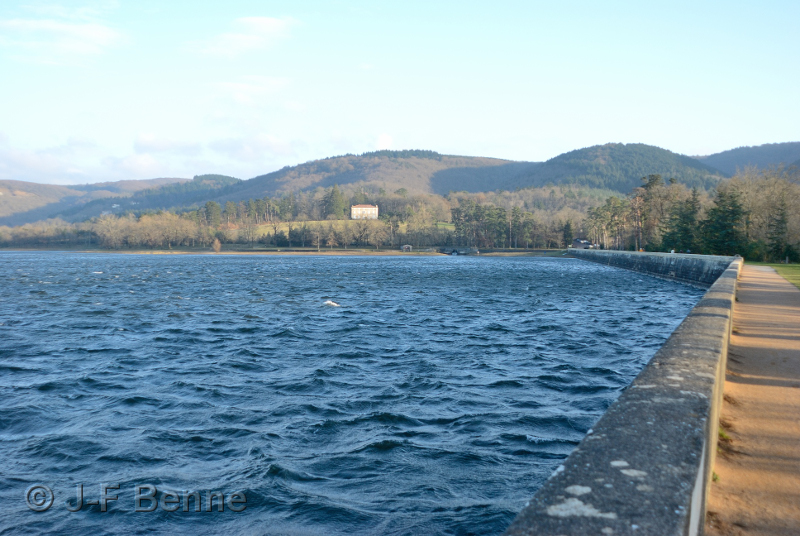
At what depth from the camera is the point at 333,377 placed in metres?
13.5

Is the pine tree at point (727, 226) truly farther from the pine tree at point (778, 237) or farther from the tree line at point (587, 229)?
the pine tree at point (778, 237)

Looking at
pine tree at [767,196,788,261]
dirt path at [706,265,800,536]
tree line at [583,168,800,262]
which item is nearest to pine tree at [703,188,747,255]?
tree line at [583,168,800,262]

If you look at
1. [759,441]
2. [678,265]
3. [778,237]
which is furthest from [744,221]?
[759,441]

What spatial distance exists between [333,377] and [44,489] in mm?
6607

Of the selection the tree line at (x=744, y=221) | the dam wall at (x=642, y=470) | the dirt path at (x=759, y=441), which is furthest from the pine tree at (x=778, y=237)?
the dam wall at (x=642, y=470)

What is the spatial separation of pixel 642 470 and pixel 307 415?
840cm

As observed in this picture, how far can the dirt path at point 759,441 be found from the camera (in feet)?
12.1

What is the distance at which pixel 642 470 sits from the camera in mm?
2896

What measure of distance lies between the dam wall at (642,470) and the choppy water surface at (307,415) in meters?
3.09

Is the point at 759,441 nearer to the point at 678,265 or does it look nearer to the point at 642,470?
the point at 642,470

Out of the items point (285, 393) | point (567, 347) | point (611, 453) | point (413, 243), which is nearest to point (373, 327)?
point (567, 347)

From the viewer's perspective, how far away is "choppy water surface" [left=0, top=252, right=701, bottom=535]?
7.09 m

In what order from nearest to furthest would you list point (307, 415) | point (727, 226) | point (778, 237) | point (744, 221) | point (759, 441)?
point (759, 441), point (307, 415), point (778, 237), point (727, 226), point (744, 221)

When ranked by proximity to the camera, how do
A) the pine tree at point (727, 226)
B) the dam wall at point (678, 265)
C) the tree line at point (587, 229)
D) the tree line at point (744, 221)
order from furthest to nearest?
1. the tree line at point (587, 229)
2. the pine tree at point (727, 226)
3. the tree line at point (744, 221)
4. the dam wall at point (678, 265)
